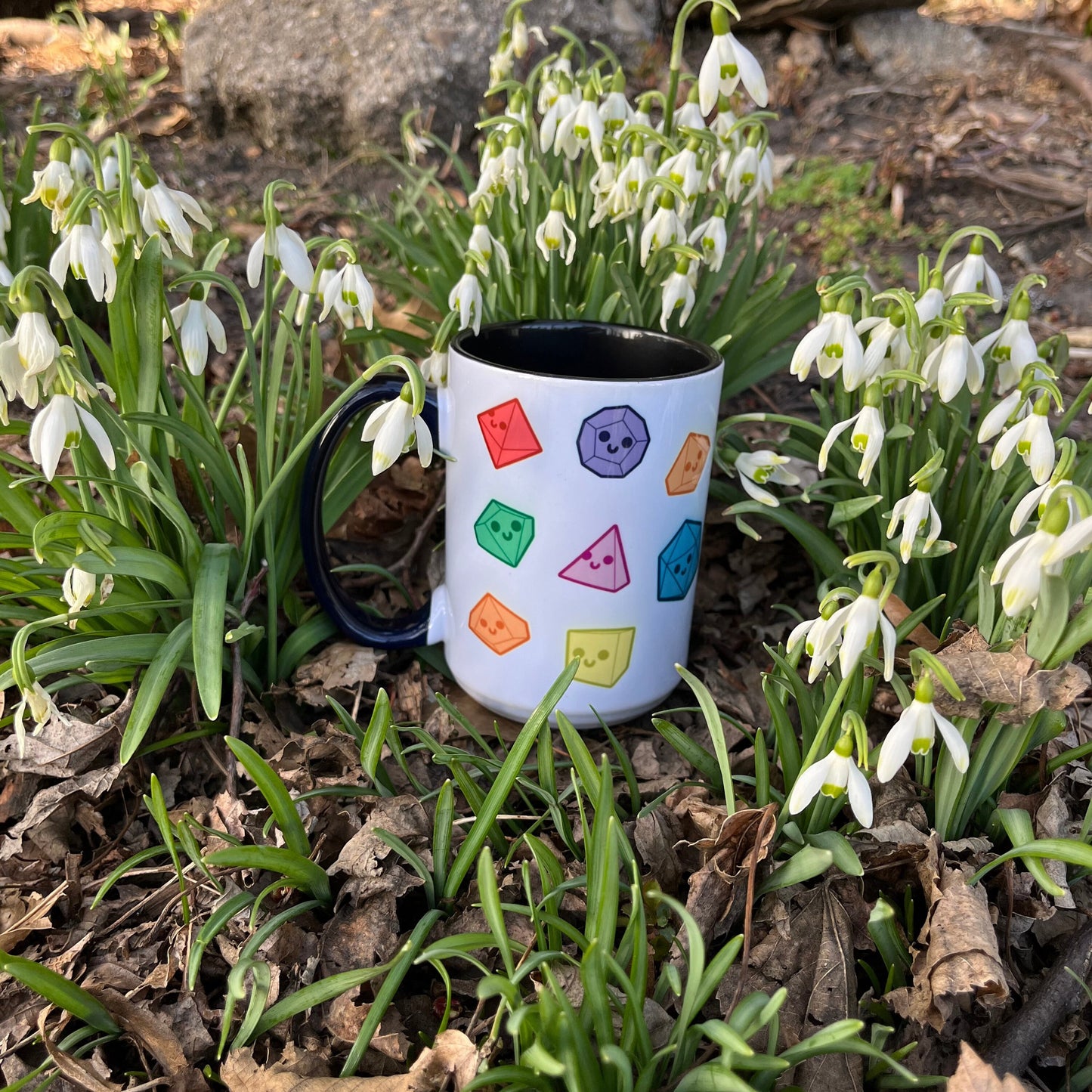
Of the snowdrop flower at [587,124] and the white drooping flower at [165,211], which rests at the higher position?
the snowdrop flower at [587,124]

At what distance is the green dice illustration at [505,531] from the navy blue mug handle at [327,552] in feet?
0.44

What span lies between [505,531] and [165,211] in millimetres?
506

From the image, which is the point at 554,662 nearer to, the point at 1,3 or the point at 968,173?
the point at 968,173

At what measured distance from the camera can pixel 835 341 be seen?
1.04m

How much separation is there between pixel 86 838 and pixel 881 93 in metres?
3.07

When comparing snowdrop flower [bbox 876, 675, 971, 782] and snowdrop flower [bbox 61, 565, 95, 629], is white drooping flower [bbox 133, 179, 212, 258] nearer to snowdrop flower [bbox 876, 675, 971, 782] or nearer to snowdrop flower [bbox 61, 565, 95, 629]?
snowdrop flower [bbox 61, 565, 95, 629]

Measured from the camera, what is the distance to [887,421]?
1281 mm

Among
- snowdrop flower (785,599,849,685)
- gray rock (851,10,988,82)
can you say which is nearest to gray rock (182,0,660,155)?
gray rock (851,10,988,82)

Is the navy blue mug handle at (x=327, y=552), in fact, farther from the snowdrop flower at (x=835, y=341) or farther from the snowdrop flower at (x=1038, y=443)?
the snowdrop flower at (x=1038, y=443)

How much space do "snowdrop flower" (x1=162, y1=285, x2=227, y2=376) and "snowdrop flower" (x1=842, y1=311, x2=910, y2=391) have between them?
27.5 inches

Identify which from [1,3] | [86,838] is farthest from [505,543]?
[1,3]

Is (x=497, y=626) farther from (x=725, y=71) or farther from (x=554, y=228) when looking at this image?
(x=725, y=71)

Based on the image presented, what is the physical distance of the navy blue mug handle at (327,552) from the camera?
1151mm

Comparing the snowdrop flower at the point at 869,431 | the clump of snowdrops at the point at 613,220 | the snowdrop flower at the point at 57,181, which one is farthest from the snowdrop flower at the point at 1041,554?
the snowdrop flower at the point at 57,181
